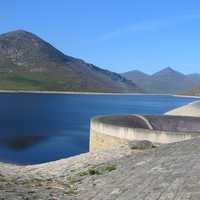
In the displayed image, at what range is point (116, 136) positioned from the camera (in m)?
29.2

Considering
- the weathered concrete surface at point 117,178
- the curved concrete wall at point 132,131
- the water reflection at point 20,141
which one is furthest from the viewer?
the water reflection at point 20,141

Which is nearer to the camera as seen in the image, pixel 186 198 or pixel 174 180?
pixel 186 198

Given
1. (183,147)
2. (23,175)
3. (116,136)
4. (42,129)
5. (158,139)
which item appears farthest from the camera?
(42,129)

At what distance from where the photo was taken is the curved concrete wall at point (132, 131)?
2620 centimetres

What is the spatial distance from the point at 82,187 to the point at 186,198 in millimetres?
3618

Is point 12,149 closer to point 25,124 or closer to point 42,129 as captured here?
point 42,129

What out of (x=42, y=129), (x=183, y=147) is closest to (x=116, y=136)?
(x=183, y=147)

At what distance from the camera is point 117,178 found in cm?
1400

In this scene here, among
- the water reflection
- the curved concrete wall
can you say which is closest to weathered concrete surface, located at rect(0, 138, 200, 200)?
the curved concrete wall

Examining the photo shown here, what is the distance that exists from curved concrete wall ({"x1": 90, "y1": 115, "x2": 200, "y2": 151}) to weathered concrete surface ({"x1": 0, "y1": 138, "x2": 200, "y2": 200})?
7.18m

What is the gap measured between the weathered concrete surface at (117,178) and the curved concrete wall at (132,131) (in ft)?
23.5

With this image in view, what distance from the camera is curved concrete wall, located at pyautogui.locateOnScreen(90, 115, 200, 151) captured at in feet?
86.0

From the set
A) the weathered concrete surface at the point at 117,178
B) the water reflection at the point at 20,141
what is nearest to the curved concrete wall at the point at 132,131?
the weathered concrete surface at the point at 117,178

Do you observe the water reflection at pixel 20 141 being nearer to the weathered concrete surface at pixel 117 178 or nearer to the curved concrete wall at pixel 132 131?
the curved concrete wall at pixel 132 131
